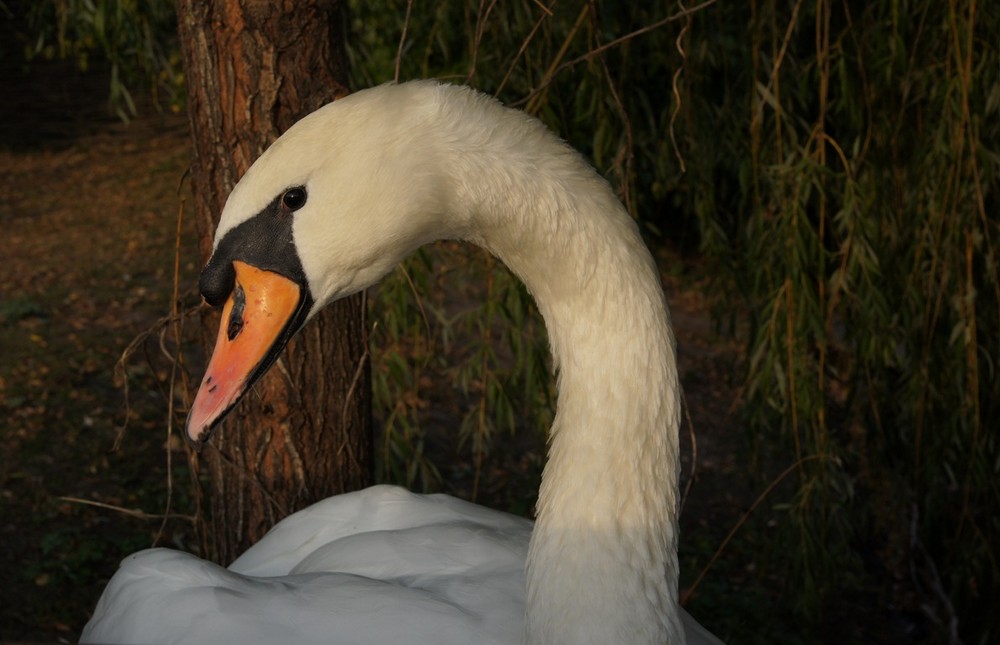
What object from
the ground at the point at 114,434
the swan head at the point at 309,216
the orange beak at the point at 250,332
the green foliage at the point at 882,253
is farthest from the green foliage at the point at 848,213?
the orange beak at the point at 250,332

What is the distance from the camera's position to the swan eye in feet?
5.09

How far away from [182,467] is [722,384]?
8.34 feet

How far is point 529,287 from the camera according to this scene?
1.77m

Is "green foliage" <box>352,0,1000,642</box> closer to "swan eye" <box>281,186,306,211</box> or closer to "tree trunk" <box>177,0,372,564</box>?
"tree trunk" <box>177,0,372,564</box>

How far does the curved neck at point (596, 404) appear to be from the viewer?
1.62 meters

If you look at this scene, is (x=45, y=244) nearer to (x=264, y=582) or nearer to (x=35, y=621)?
(x=35, y=621)

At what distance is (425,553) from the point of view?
2.12 metres

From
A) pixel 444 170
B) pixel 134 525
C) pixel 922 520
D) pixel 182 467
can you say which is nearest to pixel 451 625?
pixel 444 170

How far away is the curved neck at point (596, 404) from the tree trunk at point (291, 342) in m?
0.81

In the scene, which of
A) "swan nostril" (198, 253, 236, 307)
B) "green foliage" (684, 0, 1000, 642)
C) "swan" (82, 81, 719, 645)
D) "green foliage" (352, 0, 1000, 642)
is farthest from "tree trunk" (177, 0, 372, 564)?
"green foliage" (684, 0, 1000, 642)

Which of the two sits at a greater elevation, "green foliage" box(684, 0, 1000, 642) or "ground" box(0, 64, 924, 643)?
"green foliage" box(684, 0, 1000, 642)

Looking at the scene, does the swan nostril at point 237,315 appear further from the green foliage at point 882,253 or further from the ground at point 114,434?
the green foliage at point 882,253

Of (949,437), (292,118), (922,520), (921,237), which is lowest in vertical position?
(922,520)

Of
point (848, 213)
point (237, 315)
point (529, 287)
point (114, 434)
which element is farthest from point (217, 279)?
point (114, 434)
